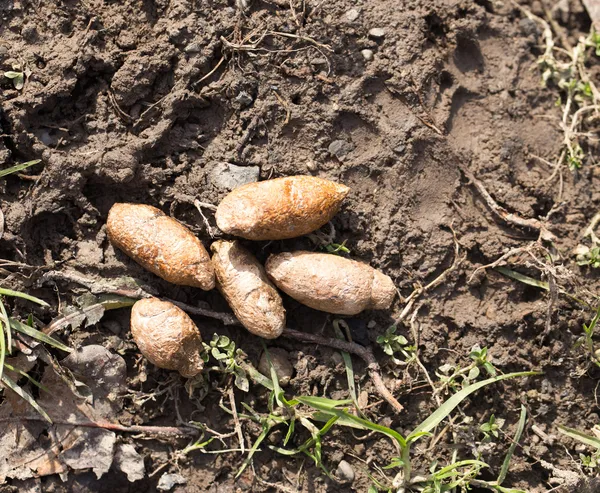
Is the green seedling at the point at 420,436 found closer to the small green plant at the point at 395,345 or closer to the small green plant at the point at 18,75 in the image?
the small green plant at the point at 395,345

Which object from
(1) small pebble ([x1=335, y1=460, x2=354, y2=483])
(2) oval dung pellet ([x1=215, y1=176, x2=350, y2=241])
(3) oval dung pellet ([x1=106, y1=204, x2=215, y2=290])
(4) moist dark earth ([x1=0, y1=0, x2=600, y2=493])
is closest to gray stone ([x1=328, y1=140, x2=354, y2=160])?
(4) moist dark earth ([x1=0, y1=0, x2=600, y2=493])

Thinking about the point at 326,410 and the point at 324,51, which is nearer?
the point at 326,410

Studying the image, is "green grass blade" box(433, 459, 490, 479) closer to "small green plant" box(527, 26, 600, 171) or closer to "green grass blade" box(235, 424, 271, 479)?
"green grass blade" box(235, 424, 271, 479)

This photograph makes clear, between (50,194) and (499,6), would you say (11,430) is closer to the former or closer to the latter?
(50,194)

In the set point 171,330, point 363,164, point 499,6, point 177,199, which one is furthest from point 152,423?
point 499,6

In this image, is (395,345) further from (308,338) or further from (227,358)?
(227,358)

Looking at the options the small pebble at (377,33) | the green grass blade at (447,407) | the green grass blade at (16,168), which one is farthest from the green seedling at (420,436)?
the small pebble at (377,33)

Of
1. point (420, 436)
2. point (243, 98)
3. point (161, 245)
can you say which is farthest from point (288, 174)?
point (420, 436)
